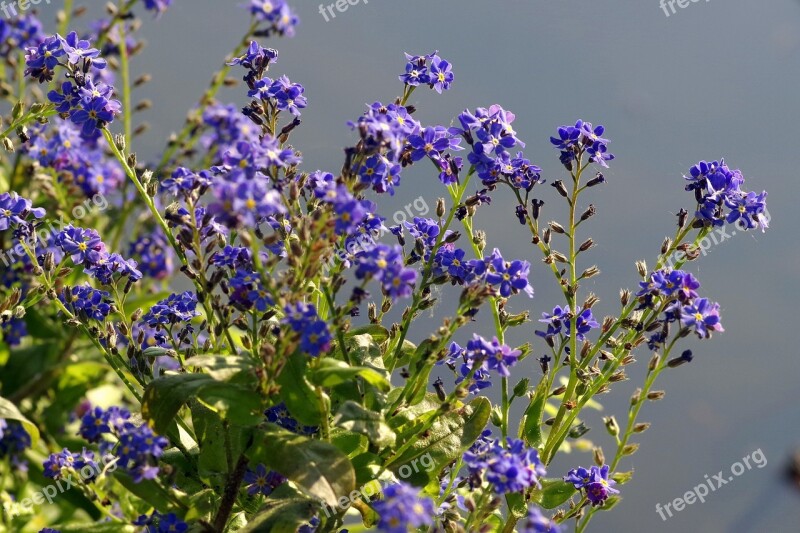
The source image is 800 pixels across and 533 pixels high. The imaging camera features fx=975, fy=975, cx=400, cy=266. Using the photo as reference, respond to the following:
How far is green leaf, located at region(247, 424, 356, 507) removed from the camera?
132cm

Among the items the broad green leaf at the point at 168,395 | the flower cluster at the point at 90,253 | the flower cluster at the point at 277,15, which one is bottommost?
the broad green leaf at the point at 168,395

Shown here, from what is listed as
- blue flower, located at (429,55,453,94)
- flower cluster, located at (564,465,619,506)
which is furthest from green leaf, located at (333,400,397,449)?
blue flower, located at (429,55,453,94)

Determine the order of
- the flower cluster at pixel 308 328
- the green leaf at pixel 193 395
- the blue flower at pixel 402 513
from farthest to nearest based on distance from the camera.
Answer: the green leaf at pixel 193 395, the flower cluster at pixel 308 328, the blue flower at pixel 402 513

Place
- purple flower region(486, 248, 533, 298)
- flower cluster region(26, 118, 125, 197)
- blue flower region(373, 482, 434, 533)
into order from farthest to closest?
flower cluster region(26, 118, 125, 197), purple flower region(486, 248, 533, 298), blue flower region(373, 482, 434, 533)

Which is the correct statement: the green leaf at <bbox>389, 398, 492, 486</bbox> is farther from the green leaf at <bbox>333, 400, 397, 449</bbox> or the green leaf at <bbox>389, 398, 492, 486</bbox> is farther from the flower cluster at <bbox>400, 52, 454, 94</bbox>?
the flower cluster at <bbox>400, 52, 454, 94</bbox>

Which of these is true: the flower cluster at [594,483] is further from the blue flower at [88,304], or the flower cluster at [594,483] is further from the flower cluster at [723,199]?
the blue flower at [88,304]

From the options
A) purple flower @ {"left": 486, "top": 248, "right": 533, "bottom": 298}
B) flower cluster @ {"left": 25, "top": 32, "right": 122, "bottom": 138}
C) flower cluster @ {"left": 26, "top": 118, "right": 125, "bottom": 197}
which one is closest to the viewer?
purple flower @ {"left": 486, "top": 248, "right": 533, "bottom": 298}

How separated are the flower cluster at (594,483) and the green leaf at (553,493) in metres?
0.05

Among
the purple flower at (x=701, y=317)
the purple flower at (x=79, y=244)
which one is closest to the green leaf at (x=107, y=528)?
the purple flower at (x=79, y=244)

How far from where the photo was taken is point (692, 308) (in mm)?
1548

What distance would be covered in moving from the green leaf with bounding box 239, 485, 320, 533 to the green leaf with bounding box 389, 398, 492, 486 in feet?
0.55

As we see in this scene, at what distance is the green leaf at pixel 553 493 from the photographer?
1708 mm

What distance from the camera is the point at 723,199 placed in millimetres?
1687

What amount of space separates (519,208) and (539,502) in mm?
527
